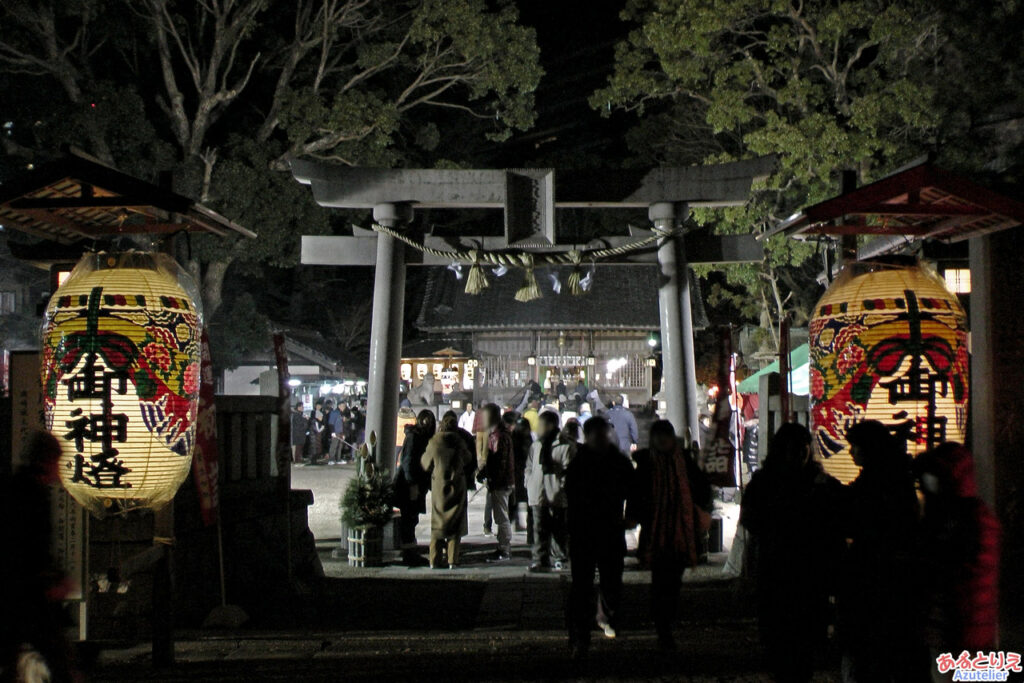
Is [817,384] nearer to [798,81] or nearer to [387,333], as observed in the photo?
[387,333]

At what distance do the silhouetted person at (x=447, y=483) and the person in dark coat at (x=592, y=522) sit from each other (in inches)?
170

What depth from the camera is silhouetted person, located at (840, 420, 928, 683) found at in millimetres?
5152

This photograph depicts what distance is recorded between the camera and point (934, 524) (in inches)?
200

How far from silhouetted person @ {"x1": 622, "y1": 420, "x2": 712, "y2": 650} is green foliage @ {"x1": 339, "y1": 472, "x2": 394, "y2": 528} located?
5278 millimetres

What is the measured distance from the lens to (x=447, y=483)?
11.7 m

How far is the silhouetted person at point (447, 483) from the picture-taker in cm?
1172

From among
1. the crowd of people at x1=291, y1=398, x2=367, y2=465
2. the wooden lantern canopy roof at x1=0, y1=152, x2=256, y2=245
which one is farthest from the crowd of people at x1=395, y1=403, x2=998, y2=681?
the crowd of people at x1=291, y1=398, x2=367, y2=465

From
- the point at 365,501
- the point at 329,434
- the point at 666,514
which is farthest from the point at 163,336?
the point at 329,434

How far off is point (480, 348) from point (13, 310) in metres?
14.3

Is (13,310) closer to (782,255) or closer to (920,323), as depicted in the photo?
(782,255)

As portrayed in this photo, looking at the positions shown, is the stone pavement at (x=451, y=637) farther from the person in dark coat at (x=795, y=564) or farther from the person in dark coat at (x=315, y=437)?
the person in dark coat at (x=315, y=437)

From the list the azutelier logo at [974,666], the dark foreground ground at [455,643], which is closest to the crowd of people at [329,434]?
the dark foreground ground at [455,643]

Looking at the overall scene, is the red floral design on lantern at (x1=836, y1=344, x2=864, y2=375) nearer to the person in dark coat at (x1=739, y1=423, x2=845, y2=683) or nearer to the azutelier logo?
the person in dark coat at (x1=739, y1=423, x2=845, y2=683)

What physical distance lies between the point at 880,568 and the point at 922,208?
12.6ft
